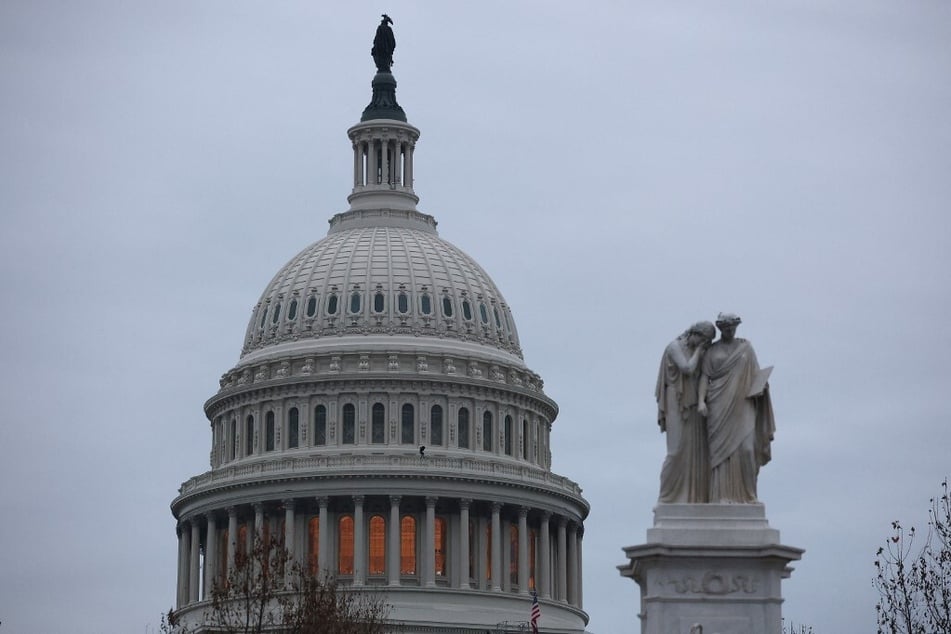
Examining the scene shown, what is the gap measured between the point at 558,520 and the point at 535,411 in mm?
8033

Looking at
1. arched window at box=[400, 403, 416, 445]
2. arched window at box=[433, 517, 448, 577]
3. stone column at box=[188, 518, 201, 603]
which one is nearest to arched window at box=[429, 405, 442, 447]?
arched window at box=[400, 403, 416, 445]

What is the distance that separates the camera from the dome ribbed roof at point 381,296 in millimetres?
165750

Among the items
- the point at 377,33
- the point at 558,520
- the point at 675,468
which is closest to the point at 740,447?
the point at 675,468

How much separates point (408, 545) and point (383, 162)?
3101 centimetres

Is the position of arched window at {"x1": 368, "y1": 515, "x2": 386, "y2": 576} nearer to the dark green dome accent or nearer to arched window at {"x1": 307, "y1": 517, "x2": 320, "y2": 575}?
arched window at {"x1": 307, "y1": 517, "x2": 320, "y2": 575}

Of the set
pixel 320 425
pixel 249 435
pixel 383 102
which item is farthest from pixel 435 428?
pixel 383 102

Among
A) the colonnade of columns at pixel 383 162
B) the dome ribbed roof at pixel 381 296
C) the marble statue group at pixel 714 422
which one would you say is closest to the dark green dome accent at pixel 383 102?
the colonnade of columns at pixel 383 162

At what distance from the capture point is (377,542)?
159 metres

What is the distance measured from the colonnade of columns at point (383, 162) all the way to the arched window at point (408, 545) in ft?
92.5

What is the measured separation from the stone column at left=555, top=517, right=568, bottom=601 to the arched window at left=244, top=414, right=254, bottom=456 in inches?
837

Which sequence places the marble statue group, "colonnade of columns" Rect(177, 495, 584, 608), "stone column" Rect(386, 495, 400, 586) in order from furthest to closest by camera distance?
1. "colonnade of columns" Rect(177, 495, 584, 608)
2. "stone column" Rect(386, 495, 400, 586)
3. the marble statue group

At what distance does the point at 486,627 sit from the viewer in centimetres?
15250

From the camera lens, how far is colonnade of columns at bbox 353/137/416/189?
576ft

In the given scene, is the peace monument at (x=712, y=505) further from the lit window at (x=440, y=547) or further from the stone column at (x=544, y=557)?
the stone column at (x=544, y=557)
